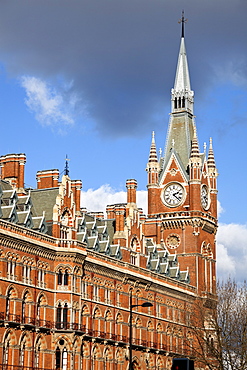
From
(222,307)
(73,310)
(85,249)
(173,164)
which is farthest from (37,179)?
(173,164)

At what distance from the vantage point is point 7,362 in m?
70.9

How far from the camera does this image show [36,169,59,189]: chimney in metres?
90.2

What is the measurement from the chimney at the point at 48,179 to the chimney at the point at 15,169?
4.29 meters

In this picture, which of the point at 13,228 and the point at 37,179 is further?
the point at 37,179

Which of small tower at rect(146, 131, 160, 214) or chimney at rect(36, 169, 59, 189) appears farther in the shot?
small tower at rect(146, 131, 160, 214)

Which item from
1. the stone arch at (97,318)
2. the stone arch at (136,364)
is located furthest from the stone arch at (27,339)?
the stone arch at (136,364)

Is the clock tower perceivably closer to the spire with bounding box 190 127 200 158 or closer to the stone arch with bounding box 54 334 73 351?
the spire with bounding box 190 127 200 158

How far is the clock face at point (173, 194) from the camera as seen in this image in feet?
388

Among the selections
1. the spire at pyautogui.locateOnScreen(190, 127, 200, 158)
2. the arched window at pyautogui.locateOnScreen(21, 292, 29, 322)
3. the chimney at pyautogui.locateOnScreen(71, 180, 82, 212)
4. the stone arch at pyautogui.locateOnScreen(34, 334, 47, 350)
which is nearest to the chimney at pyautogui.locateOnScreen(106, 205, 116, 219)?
the chimney at pyautogui.locateOnScreen(71, 180, 82, 212)

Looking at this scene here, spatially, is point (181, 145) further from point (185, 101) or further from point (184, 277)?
point (184, 277)

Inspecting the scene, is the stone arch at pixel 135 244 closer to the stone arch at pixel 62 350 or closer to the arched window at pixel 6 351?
the stone arch at pixel 62 350

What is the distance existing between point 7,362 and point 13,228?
37.7ft

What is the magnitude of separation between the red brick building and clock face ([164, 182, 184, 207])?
153 mm

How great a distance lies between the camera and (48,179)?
297 feet
